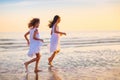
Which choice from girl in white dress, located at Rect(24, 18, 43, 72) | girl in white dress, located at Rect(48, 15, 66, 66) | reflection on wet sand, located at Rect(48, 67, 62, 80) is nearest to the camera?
reflection on wet sand, located at Rect(48, 67, 62, 80)

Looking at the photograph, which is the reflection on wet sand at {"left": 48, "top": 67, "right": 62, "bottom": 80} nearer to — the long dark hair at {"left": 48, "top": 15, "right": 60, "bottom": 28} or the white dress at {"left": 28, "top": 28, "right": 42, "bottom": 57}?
the white dress at {"left": 28, "top": 28, "right": 42, "bottom": 57}

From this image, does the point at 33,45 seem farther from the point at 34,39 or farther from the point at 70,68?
the point at 70,68

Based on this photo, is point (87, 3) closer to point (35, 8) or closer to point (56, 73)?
point (35, 8)

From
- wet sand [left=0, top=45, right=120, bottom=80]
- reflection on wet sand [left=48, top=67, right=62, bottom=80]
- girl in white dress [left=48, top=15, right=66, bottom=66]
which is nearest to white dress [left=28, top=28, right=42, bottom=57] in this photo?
wet sand [left=0, top=45, right=120, bottom=80]

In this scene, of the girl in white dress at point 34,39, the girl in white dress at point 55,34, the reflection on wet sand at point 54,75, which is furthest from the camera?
the girl in white dress at point 55,34

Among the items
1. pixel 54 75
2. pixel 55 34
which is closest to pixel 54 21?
pixel 55 34

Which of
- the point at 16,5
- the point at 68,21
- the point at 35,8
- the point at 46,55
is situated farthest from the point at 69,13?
the point at 46,55

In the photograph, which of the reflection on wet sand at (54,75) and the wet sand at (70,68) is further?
the wet sand at (70,68)

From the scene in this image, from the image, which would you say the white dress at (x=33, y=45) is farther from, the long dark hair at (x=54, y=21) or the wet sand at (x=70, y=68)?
the long dark hair at (x=54, y=21)

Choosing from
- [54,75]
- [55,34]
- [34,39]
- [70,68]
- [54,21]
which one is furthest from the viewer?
[55,34]

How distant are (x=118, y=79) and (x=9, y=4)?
32.1 feet

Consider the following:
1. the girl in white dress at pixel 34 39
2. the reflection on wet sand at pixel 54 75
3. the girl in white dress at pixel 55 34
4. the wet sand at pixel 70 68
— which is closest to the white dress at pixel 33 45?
the girl in white dress at pixel 34 39

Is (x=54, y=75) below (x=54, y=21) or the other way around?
below

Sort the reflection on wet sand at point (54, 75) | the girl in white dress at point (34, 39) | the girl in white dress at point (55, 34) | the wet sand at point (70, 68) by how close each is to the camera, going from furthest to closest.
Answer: the girl in white dress at point (55, 34) < the girl in white dress at point (34, 39) < the wet sand at point (70, 68) < the reflection on wet sand at point (54, 75)
